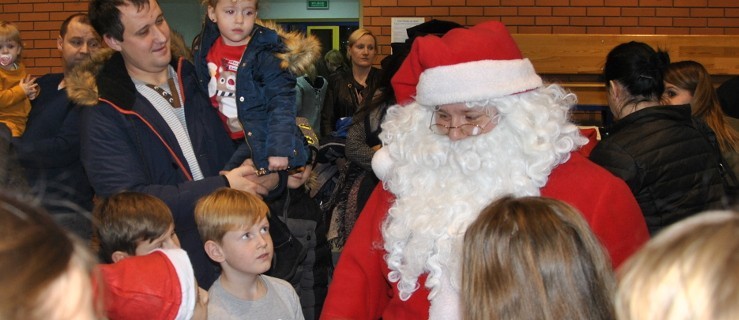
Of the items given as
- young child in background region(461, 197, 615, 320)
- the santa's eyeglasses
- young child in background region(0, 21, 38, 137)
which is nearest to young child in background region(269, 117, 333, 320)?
the santa's eyeglasses

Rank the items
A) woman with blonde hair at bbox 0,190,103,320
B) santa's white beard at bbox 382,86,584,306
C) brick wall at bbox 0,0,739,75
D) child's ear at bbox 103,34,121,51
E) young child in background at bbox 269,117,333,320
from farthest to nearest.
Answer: brick wall at bbox 0,0,739,75 < young child in background at bbox 269,117,333,320 < child's ear at bbox 103,34,121,51 < santa's white beard at bbox 382,86,584,306 < woman with blonde hair at bbox 0,190,103,320

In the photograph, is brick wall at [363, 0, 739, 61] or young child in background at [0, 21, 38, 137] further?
brick wall at [363, 0, 739, 61]

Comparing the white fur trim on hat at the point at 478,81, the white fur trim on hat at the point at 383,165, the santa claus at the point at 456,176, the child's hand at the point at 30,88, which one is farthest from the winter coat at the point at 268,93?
the child's hand at the point at 30,88

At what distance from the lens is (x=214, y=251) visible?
375 cm

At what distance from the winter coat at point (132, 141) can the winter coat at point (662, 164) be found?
194 cm

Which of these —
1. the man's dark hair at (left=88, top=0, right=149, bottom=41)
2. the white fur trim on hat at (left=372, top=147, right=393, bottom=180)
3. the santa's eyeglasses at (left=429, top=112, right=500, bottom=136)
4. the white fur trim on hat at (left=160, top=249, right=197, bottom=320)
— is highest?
the man's dark hair at (left=88, top=0, right=149, bottom=41)

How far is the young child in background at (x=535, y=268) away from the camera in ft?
6.38

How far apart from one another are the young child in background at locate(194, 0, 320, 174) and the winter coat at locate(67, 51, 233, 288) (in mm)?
181

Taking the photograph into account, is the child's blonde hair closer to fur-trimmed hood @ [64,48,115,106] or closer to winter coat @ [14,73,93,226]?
fur-trimmed hood @ [64,48,115,106]

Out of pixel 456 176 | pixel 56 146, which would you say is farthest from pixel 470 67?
pixel 56 146

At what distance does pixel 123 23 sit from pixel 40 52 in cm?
763

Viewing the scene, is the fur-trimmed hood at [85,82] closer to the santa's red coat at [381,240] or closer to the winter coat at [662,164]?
the santa's red coat at [381,240]

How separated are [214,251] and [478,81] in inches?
62.0

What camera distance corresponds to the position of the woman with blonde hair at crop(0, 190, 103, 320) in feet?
3.37
